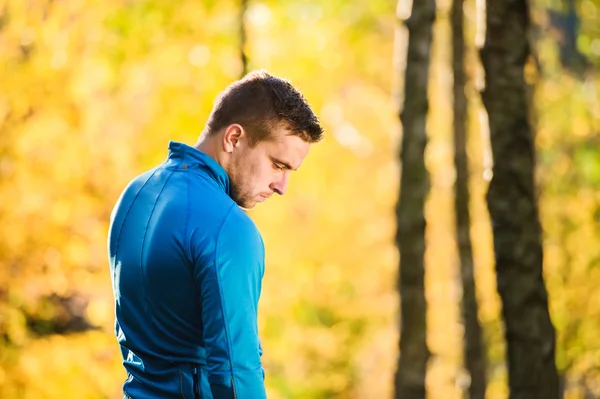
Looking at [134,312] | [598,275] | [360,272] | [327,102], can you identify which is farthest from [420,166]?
[360,272]

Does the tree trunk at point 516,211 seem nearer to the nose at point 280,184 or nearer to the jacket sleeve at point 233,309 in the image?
the nose at point 280,184

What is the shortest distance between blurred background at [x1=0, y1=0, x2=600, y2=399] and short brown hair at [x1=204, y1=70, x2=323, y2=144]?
2408mm

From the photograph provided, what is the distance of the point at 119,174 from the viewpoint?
29.1 ft

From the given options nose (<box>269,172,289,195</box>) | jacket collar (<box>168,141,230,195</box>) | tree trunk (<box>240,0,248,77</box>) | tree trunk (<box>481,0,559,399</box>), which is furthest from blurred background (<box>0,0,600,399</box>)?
jacket collar (<box>168,141,230,195</box>)

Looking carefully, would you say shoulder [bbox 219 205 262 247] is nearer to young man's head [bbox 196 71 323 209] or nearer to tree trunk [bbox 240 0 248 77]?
young man's head [bbox 196 71 323 209]

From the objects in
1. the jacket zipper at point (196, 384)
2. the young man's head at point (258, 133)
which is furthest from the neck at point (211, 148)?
the jacket zipper at point (196, 384)

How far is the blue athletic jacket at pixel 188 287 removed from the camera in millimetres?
2209

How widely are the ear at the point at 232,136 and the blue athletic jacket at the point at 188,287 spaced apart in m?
0.09

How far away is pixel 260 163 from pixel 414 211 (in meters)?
4.25

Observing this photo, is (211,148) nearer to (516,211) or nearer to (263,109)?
(263,109)

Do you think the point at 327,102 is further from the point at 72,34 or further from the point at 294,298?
the point at 72,34

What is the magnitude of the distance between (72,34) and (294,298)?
263 inches

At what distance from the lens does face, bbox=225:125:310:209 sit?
2.57 meters

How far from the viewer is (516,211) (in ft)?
15.1
